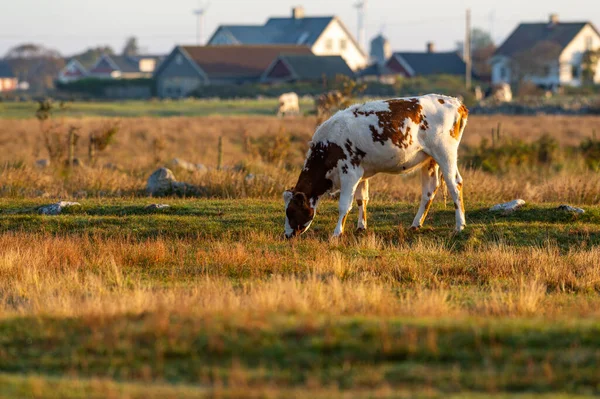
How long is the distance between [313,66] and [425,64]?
24781 mm

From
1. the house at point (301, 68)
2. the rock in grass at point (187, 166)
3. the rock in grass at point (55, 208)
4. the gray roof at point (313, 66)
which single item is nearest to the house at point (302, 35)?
the gray roof at point (313, 66)

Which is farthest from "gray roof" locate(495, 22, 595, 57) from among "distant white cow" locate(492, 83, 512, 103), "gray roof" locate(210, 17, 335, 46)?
"distant white cow" locate(492, 83, 512, 103)

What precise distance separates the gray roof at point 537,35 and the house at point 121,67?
57.8m

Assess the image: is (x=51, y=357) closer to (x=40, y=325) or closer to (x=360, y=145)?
(x=40, y=325)

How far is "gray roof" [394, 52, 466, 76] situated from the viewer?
118750 mm

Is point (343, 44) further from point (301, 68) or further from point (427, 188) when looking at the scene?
point (427, 188)

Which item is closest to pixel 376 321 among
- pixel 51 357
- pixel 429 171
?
pixel 51 357

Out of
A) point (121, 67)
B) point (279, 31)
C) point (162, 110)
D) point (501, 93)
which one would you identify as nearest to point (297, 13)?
point (279, 31)

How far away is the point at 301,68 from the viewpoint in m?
99.0

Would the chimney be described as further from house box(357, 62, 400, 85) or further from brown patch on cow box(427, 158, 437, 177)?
brown patch on cow box(427, 158, 437, 177)

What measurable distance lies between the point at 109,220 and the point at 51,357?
9.31 meters

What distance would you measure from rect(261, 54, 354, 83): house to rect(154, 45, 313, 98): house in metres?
1.83

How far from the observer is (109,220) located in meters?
18.9

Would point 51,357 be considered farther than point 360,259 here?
No
